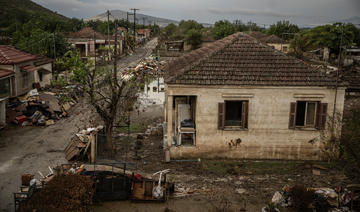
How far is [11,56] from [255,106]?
60.6ft

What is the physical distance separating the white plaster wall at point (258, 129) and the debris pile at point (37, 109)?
28.1 ft

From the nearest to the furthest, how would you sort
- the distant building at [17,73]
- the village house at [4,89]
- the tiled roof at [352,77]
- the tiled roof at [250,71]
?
the tiled roof at [250,71] → the village house at [4,89] → the distant building at [17,73] → the tiled roof at [352,77]

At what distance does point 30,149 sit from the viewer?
15961mm

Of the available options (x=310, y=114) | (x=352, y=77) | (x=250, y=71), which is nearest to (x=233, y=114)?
(x=250, y=71)

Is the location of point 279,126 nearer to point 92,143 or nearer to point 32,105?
point 92,143

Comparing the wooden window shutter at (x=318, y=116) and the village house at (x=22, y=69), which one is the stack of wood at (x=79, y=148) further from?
the village house at (x=22, y=69)

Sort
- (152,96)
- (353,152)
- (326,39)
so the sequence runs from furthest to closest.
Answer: (326,39) < (152,96) < (353,152)

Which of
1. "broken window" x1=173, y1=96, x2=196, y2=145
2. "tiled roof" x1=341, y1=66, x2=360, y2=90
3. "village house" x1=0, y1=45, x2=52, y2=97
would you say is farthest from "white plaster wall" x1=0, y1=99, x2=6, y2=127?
"tiled roof" x1=341, y1=66, x2=360, y2=90

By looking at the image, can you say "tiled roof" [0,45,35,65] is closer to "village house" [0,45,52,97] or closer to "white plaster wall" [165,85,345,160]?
"village house" [0,45,52,97]

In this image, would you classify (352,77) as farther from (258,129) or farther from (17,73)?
(17,73)

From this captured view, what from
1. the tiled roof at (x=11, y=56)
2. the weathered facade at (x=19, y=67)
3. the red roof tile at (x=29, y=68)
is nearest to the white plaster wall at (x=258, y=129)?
the weathered facade at (x=19, y=67)

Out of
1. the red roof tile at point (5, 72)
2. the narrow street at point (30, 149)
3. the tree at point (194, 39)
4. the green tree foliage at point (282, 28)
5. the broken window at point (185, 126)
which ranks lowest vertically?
the narrow street at point (30, 149)

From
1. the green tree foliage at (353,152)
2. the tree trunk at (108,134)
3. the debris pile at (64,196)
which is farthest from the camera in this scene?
the tree trunk at (108,134)

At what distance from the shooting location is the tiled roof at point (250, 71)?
14258mm
